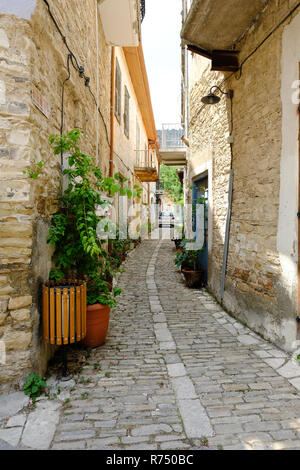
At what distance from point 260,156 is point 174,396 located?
126 inches

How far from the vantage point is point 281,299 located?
11.9 ft

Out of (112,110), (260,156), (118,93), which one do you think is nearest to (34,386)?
(260,156)

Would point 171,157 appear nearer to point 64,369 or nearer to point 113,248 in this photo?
point 113,248

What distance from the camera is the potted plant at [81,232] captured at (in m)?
3.17

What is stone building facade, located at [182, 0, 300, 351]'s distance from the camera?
3.47 meters


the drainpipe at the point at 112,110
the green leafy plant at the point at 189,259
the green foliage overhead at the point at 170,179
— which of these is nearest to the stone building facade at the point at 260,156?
the green leafy plant at the point at 189,259

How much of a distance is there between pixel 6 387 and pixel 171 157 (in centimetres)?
1418

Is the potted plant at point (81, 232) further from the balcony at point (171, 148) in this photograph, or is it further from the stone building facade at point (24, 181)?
the balcony at point (171, 148)

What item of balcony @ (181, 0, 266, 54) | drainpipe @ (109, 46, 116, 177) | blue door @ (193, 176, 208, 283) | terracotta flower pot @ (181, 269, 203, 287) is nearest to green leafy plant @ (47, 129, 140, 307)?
balcony @ (181, 0, 266, 54)

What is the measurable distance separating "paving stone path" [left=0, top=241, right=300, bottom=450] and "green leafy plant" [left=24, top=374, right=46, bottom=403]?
0.10 meters

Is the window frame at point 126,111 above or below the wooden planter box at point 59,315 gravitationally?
above

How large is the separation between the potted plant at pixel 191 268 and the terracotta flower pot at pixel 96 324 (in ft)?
10.8

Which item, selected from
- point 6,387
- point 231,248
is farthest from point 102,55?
point 6,387

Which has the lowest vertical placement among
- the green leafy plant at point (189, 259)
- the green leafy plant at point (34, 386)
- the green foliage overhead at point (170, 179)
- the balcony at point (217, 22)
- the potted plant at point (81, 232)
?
the green leafy plant at point (34, 386)
